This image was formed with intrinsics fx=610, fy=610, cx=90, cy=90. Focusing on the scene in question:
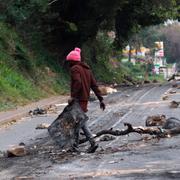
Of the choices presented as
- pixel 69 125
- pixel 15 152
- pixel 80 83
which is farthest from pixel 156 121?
pixel 15 152

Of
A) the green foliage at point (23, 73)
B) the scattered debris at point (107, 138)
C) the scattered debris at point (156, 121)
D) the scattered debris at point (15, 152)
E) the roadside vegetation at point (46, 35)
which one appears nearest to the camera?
the scattered debris at point (15, 152)

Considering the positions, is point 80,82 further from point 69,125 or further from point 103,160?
point 103,160

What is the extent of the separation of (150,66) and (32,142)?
273 ft

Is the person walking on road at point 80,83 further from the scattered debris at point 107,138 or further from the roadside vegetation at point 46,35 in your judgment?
the roadside vegetation at point 46,35

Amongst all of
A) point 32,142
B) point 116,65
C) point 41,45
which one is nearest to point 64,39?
point 41,45

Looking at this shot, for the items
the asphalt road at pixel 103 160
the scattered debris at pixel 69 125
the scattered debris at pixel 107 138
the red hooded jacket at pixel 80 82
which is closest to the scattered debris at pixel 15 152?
the asphalt road at pixel 103 160

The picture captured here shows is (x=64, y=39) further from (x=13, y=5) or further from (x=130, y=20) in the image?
(x=130, y=20)

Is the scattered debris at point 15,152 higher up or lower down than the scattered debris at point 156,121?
higher up

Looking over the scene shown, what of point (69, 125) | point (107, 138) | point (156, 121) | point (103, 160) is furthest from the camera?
point (156, 121)

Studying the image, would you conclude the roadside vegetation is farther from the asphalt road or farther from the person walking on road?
the person walking on road

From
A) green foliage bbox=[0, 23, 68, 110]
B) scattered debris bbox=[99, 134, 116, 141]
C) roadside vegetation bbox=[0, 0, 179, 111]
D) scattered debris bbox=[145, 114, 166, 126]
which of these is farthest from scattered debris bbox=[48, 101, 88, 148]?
roadside vegetation bbox=[0, 0, 179, 111]

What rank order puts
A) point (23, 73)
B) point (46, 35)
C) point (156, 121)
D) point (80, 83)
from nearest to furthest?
1. point (80, 83)
2. point (156, 121)
3. point (23, 73)
4. point (46, 35)

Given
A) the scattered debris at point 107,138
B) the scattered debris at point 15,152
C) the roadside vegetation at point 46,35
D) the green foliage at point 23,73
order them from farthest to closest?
the roadside vegetation at point 46,35 → the green foliage at point 23,73 → the scattered debris at point 107,138 → the scattered debris at point 15,152

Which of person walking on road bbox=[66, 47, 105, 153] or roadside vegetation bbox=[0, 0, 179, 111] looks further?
roadside vegetation bbox=[0, 0, 179, 111]
